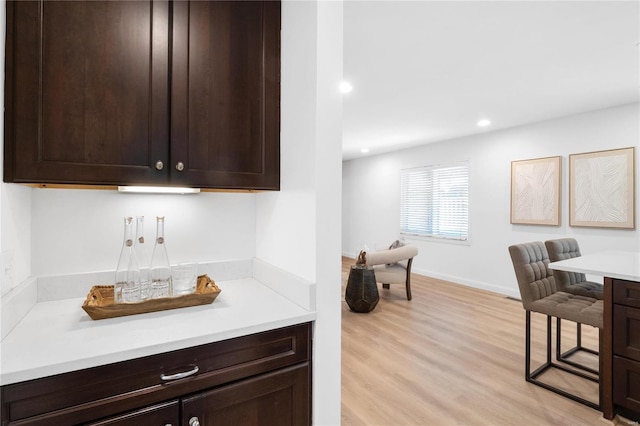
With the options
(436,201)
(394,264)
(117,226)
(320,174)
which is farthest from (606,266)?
(436,201)

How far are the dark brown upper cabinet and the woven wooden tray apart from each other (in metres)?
0.44

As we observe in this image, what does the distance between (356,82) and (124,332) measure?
9.26 ft

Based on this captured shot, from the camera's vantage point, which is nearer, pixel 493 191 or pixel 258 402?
pixel 258 402

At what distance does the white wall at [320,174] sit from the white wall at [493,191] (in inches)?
163

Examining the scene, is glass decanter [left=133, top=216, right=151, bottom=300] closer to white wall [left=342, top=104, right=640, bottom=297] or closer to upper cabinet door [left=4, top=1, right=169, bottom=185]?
upper cabinet door [left=4, top=1, right=169, bottom=185]

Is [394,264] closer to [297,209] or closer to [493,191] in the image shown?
[493,191]

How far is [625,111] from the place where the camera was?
3713mm

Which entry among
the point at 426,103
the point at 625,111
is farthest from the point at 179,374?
the point at 625,111

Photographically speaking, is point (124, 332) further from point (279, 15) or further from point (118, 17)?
point (279, 15)

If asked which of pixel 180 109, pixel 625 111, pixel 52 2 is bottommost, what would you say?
pixel 180 109

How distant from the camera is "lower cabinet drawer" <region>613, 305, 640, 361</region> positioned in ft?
6.07

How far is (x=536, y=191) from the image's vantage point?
4.45 metres

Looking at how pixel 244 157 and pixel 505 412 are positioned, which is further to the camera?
pixel 505 412

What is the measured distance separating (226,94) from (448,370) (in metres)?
2.58
